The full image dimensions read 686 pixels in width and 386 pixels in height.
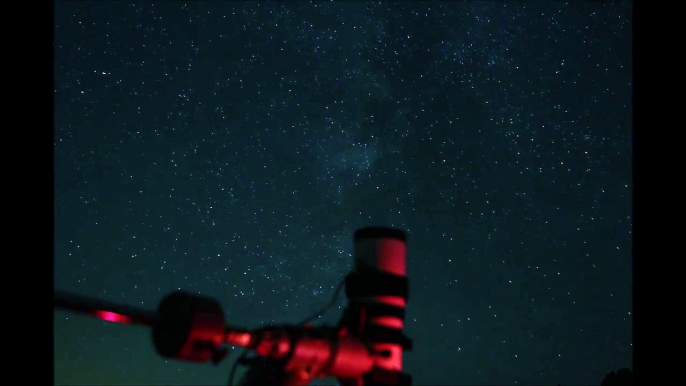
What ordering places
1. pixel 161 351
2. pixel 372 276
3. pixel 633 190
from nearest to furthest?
pixel 161 351, pixel 372 276, pixel 633 190

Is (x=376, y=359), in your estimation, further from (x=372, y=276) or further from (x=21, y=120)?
(x=21, y=120)

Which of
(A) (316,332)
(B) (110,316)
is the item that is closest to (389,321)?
(A) (316,332)

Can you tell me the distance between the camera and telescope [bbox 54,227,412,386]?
1705mm

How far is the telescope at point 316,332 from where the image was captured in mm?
1705

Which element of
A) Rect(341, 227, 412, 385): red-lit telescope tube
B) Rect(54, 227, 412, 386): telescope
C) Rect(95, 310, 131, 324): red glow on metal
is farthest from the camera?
Rect(341, 227, 412, 385): red-lit telescope tube

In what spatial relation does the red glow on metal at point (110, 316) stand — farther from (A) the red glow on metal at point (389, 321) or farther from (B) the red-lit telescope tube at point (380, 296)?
(A) the red glow on metal at point (389, 321)

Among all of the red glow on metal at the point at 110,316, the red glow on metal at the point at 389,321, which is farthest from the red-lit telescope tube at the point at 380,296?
the red glow on metal at the point at 110,316

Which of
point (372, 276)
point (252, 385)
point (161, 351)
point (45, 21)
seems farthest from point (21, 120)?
Result: point (372, 276)

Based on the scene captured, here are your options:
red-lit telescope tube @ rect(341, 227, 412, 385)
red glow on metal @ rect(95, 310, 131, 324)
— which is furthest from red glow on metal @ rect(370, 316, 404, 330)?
red glow on metal @ rect(95, 310, 131, 324)

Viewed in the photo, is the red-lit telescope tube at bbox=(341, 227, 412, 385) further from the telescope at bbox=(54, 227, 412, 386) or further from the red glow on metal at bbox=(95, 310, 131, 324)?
the red glow on metal at bbox=(95, 310, 131, 324)

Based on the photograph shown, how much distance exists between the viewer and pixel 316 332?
2.10 metres

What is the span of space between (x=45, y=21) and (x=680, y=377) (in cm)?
311

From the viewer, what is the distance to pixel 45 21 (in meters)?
2.23

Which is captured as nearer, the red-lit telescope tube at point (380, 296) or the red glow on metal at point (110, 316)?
the red glow on metal at point (110, 316)
